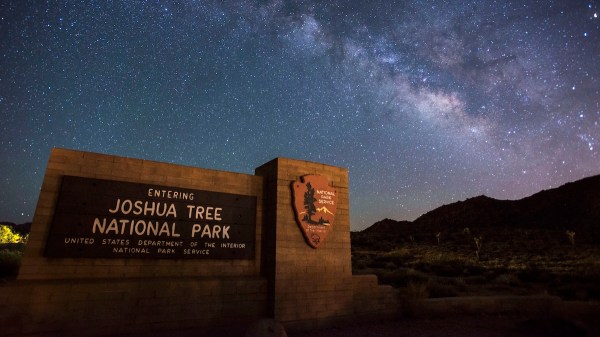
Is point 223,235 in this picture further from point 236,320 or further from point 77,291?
point 77,291

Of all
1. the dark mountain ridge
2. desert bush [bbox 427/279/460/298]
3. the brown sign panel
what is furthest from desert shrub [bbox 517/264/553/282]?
the dark mountain ridge

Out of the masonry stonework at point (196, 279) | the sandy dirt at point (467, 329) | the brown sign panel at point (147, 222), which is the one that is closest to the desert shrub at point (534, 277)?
the sandy dirt at point (467, 329)

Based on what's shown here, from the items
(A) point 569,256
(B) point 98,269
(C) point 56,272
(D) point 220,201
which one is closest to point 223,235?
(D) point 220,201

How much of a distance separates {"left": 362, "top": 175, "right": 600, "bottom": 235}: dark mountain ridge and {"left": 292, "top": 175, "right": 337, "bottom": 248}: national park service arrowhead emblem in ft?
178

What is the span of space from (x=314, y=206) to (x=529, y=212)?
66002mm

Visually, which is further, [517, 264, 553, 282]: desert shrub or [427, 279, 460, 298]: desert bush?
[517, 264, 553, 282]: desert shrub

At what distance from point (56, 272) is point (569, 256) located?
3528 cm

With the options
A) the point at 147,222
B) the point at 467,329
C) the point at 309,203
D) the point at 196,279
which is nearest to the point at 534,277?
the point at 467,329

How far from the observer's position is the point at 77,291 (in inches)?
235

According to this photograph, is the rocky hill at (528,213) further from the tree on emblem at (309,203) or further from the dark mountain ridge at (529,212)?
the tree on emblem at (309,203)

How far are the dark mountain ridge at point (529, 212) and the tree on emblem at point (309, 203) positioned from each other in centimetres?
5466

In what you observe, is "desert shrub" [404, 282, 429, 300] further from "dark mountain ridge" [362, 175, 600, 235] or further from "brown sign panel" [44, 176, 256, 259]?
"dark mountain ridge" [362, 175, 600, 235]

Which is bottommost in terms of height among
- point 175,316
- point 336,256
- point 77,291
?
point 175,316

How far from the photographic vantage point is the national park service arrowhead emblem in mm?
8414
